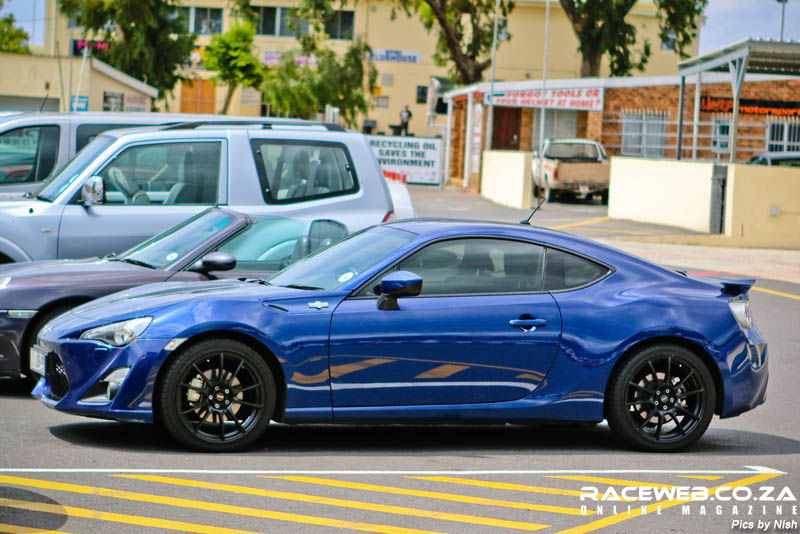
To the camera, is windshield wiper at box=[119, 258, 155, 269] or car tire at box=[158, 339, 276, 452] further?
windshield wiper at box=[119, 258, 155, 269]

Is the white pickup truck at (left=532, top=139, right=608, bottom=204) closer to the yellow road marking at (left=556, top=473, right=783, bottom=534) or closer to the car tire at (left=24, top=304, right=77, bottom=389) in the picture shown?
the car tire at (left=24, top=304, right=77, bottom=389)

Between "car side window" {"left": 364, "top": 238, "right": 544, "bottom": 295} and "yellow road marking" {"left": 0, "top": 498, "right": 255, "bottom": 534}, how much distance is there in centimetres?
222

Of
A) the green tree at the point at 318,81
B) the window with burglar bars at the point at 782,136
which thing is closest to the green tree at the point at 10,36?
the green tree at the point at 318,81

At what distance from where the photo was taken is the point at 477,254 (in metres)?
7.22

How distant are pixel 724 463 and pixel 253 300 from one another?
2.86m

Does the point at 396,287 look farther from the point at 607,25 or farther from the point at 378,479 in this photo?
the point at 607,25

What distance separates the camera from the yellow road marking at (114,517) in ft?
17.0

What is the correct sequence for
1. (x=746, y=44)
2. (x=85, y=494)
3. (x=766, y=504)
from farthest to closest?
(x=746, y=44) → (x=766, y=504) → (x=85, y=494)

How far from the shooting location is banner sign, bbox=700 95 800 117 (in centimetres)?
3350

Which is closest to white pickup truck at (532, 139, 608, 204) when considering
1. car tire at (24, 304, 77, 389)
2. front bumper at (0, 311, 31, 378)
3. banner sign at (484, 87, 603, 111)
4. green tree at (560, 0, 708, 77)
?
banner sign at (484, 87, 603, 111)

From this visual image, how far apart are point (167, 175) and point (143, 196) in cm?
28

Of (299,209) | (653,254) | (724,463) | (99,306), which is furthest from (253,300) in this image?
(653,254)

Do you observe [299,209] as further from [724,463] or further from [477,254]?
[724,463]

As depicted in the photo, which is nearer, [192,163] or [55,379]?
[55,379]
